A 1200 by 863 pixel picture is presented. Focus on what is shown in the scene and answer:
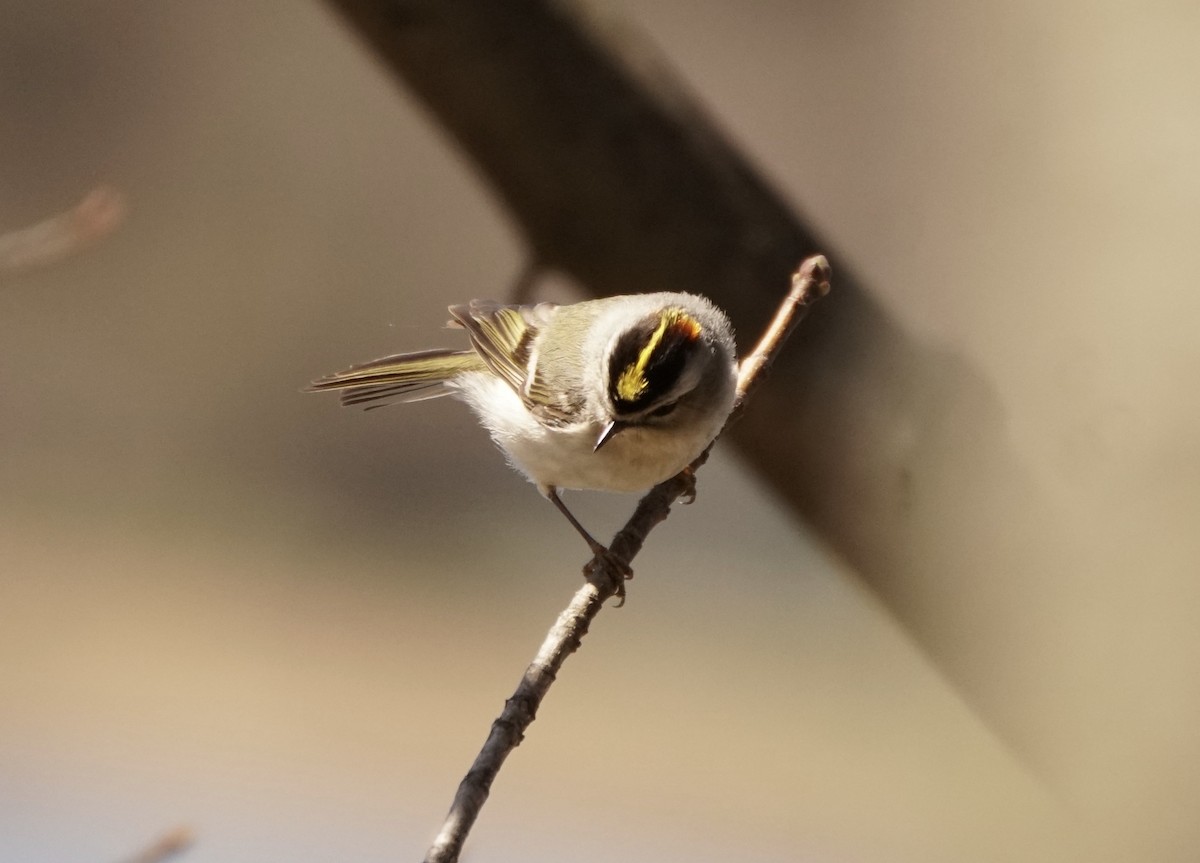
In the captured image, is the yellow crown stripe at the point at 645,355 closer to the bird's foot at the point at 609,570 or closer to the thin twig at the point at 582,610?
the thin twig at the point at 582,610

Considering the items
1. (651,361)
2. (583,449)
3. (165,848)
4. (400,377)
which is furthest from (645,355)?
(165,848)

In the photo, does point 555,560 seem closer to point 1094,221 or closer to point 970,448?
point 1094,221

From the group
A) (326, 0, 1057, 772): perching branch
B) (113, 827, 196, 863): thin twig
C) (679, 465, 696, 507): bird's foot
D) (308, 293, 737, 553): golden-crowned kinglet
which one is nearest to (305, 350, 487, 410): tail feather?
(308, 293, 737, 553): golden-crowned kinglet

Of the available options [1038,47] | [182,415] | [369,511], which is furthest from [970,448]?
[182,415]

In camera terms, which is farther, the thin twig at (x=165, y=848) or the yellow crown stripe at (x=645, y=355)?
the yellow crown stripe at (x=645, y=355)

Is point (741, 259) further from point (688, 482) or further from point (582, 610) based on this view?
point (688, 482)

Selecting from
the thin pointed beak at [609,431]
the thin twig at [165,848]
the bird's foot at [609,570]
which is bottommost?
the thin twig at [165,848]

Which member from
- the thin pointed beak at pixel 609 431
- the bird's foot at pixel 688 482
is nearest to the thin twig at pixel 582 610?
the bird's foot at pixel 688 482
